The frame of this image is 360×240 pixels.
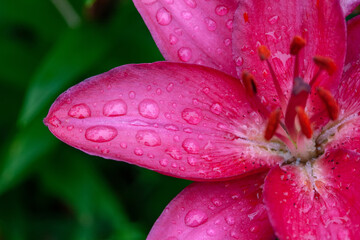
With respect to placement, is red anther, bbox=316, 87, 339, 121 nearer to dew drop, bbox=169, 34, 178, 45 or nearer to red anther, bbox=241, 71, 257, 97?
red anther, bbox=241, 71, 257, 97

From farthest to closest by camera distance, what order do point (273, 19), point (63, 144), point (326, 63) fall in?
point (63, 144) < point (273, 19) < point (326, 63)

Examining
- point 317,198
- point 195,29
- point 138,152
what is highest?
point 195,29

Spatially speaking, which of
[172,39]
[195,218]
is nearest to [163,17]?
[172,39]

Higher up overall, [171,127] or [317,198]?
[171,127]

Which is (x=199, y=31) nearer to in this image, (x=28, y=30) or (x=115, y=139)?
(x=115, y=139)

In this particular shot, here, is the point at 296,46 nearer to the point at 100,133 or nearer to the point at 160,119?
the point at 160,119

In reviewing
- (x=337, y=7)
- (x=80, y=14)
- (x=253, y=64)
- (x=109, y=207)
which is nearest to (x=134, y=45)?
(x=80, y=14)
